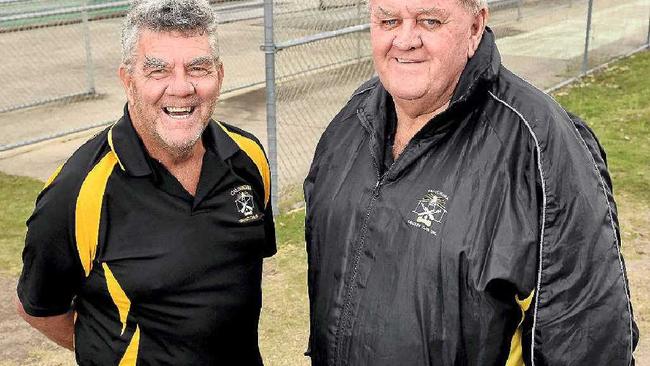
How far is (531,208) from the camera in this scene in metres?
2.12

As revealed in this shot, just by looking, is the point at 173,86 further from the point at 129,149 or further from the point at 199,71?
the point at 129,149

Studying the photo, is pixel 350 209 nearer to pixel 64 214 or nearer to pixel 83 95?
pixel 64 214

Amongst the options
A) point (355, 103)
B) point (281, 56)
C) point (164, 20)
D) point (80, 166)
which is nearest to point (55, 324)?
point (80, 166)

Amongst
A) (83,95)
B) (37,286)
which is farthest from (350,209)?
(83,95)

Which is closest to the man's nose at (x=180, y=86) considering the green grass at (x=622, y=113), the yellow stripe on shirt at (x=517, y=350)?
the yellow stripe on shirt at (x=517, y=350)

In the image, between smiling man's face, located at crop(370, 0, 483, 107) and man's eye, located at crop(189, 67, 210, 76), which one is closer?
smiling man's face, located at crop(370, 0, 483, 107)

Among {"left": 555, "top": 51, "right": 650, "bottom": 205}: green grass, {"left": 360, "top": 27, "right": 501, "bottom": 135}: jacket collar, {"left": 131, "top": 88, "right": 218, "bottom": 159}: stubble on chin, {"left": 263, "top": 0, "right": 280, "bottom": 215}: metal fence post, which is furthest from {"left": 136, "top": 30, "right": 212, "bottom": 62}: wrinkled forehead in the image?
{"left": 555, "top": 51, "right": 650, "bottom": 205}: green grass

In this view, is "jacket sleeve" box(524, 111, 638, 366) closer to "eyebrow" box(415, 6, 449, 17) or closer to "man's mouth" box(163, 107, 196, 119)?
"eyebrow" box(415, 6, 449, 17)

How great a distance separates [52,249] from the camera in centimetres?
242

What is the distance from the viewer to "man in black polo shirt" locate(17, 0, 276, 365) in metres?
2.42

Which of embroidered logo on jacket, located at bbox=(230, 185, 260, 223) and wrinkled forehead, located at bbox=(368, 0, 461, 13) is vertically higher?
wrinkled forehead, located at bbox=(368, 0, 461, 13)

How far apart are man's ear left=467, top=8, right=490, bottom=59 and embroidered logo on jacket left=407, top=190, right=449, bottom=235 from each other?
16.4 inches

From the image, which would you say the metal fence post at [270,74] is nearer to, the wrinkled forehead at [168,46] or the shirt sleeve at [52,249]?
the wrinkled forehead at [168,46]

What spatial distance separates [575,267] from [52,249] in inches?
58.9
